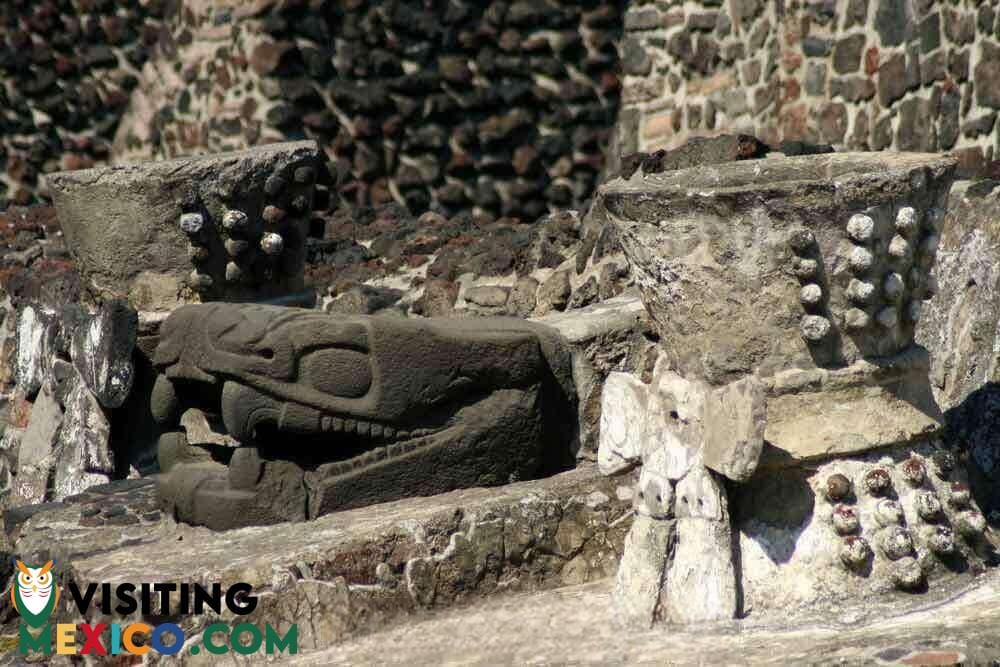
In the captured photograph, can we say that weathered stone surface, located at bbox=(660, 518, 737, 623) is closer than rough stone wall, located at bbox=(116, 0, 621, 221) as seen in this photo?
Yes

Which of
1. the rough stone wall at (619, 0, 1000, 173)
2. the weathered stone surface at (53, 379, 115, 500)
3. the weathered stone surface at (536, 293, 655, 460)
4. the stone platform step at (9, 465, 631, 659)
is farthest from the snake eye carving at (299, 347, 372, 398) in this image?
the rough stone wall at (619, 0, 1000, 173)

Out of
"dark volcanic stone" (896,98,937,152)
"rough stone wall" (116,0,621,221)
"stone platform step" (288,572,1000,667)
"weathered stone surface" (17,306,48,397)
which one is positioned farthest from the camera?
"rough stone wall" (116,0,621,221)

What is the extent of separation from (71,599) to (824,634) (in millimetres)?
1888

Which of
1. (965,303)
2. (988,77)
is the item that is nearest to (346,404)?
(965,303)

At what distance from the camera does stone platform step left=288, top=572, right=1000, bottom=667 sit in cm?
360

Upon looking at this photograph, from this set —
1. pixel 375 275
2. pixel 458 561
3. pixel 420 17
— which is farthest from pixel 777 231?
pixel 420 17

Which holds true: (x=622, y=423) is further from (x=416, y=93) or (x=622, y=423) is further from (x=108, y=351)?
(x=416, y=93)

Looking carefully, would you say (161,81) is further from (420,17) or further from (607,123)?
(607,123)

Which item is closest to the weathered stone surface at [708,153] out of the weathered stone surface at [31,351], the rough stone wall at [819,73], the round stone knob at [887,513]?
the rough stone wall at [819,73]

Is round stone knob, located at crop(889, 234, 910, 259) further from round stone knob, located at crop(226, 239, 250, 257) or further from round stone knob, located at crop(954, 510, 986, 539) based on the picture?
round stone knob, located at crop(226, 239, 250, 257)

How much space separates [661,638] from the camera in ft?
12.7

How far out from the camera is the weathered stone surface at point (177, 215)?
6102 millimetres

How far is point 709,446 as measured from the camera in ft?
12.8

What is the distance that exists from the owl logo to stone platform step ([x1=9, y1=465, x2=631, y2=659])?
45 millimetres
